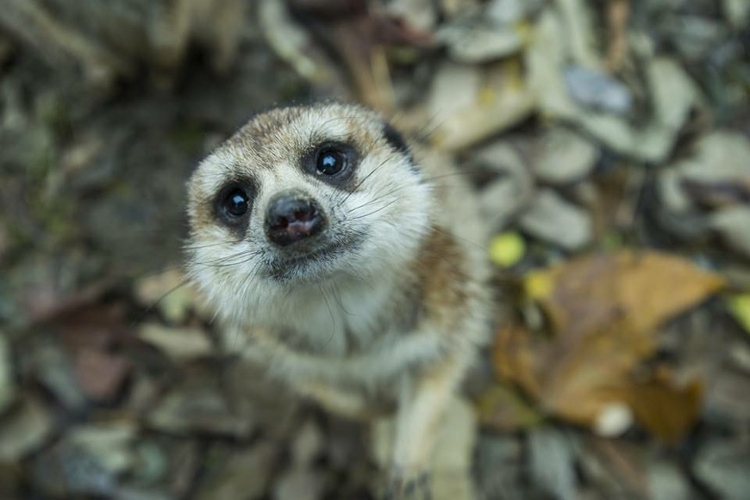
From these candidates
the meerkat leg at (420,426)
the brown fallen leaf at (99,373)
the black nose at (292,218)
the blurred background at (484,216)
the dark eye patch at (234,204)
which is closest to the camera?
the black nose at (292,218)

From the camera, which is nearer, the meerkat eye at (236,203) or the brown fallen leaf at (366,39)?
the meerkat eye at (236,203)

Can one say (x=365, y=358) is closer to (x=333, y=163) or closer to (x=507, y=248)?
(x=333, y=163)

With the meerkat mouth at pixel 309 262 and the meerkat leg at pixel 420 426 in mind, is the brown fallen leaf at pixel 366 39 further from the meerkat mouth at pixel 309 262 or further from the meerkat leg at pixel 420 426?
the meerkat mouth at pixel 309 262

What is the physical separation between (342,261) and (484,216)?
1.45m

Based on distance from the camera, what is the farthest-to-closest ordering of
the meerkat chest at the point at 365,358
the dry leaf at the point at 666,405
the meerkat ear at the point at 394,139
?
the dry leaf at the point at 666,405
the meerkat chest at the point at 365,358
the meerkat ear at the point at 394,139

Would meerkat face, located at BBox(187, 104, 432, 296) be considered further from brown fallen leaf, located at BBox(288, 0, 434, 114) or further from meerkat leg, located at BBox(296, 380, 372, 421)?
brown fallen leaf, located at BBox(288, 0, 434, 114)

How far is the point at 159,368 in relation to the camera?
9.42 ft

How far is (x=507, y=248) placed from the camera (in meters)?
2.96

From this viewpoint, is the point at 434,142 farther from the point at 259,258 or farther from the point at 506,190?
the point at 259,258

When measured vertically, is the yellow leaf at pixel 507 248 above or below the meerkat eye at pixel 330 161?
below

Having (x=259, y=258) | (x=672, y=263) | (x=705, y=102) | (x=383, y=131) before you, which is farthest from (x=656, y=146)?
(x=259, y=258)

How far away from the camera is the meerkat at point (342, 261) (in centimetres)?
165

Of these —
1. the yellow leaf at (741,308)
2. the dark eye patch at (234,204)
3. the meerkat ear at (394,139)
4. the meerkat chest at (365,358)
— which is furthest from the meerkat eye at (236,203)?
the yellow leaf at (741,308)

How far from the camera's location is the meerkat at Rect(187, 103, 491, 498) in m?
1.65
